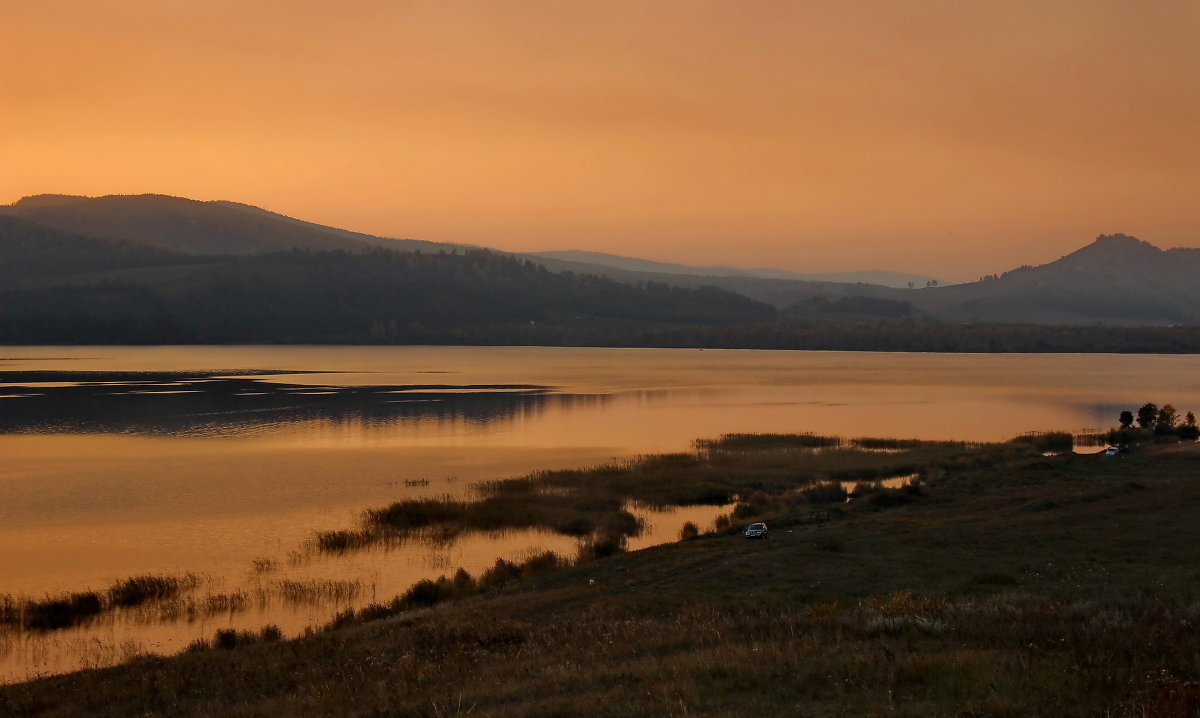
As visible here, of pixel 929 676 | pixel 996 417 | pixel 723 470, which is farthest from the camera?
pixel 996 417

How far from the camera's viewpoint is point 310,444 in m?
75.1

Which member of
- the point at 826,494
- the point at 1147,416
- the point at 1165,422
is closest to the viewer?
the point at 826,494

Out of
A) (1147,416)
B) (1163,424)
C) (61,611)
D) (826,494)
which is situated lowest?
(61,611)

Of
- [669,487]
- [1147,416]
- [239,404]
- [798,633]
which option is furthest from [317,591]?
[239,404]

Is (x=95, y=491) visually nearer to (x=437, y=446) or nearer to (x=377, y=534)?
(x=377, y=534)

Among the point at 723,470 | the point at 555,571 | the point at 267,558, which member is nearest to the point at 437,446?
the point at 723,470

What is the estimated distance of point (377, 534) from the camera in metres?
41.1

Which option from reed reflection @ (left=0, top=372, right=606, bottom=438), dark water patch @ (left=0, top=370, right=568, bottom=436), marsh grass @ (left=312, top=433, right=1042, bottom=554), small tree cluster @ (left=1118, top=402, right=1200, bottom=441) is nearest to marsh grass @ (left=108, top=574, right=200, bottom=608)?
marsh grass @ (left=312, top=433, right=1042, bottom=554)

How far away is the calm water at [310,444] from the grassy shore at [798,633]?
6.61 m

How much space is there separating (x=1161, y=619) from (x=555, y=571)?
18874 millimetres

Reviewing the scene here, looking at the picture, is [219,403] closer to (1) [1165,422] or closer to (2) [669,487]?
(2) [669,487]

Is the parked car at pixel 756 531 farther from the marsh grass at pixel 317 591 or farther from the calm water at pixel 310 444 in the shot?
the marsh grass at pixel 317 591

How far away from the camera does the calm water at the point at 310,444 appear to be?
34031 mm

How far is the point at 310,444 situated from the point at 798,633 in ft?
210
